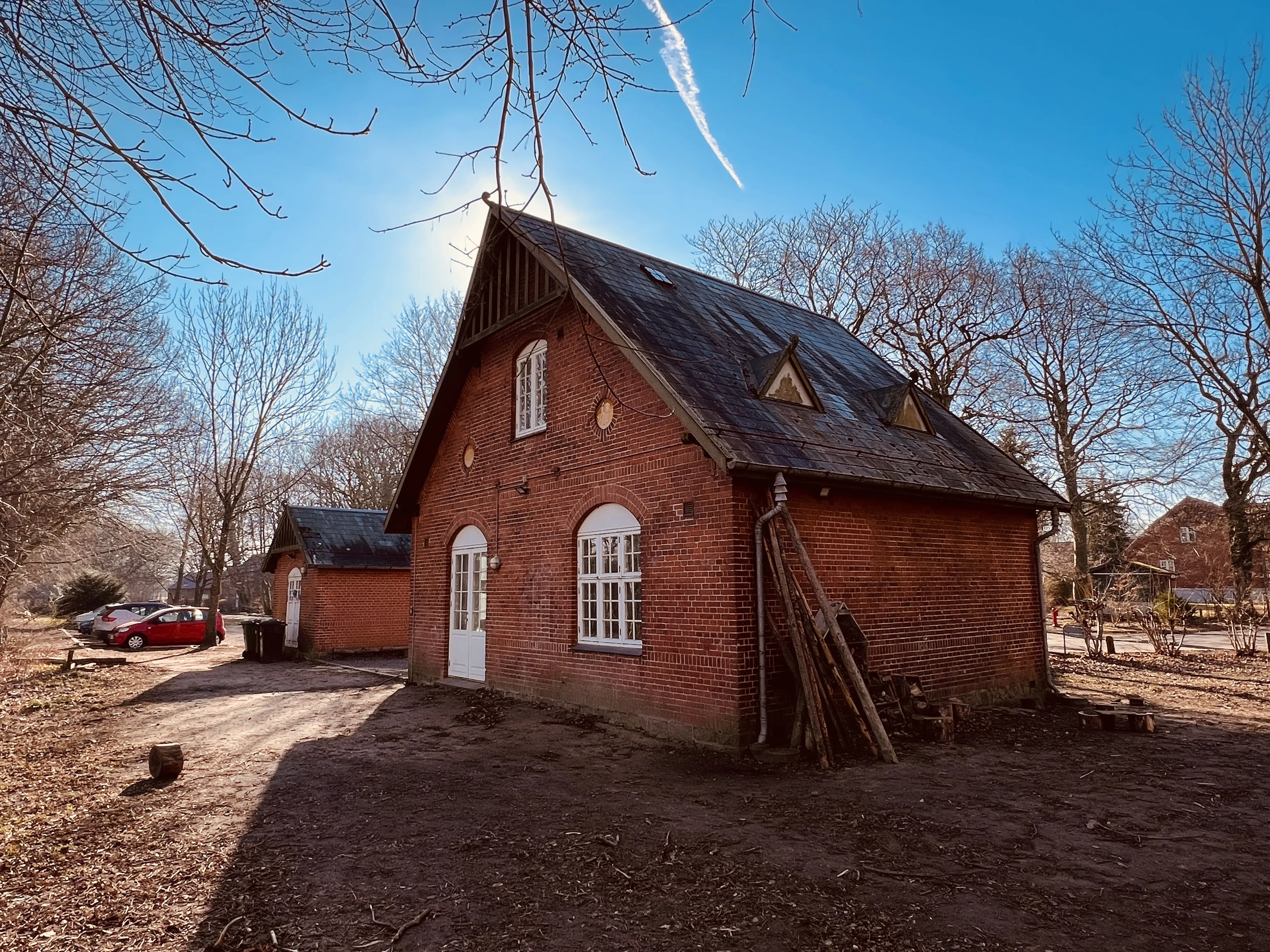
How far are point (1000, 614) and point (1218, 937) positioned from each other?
8.53 metres

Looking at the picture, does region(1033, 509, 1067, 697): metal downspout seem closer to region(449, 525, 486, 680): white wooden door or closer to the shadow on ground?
the shadow on ground

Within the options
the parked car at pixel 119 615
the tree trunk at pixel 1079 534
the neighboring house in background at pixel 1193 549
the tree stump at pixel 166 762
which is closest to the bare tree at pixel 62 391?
the tree stump at pixel 166 762

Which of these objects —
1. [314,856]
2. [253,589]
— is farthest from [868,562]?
[253,589]

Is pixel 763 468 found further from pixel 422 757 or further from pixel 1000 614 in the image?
pixel 1000 614

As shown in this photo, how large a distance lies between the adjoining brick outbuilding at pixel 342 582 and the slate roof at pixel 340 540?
0.9 inches

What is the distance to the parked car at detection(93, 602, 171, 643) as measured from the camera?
83.8ft

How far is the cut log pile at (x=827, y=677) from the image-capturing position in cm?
809

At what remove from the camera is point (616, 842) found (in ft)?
18.2

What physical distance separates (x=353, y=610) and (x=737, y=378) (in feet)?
54.0

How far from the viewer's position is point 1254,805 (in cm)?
650

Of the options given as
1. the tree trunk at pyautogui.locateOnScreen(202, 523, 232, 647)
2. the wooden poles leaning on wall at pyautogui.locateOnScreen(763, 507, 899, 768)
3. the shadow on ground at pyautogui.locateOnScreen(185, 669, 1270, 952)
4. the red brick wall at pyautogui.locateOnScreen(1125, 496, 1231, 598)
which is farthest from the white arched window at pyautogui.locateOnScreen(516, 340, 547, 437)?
the red brick wall at pyautogui.locateOnScreen(1125, 496, 1231, 598)

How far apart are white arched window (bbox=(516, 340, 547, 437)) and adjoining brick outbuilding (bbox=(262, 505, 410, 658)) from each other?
1052 centimetres

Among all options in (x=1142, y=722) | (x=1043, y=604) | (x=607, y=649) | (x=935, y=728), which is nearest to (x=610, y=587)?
(x=607, y=649)

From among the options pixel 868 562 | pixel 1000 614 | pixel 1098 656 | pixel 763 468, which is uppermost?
pixel 763 468
